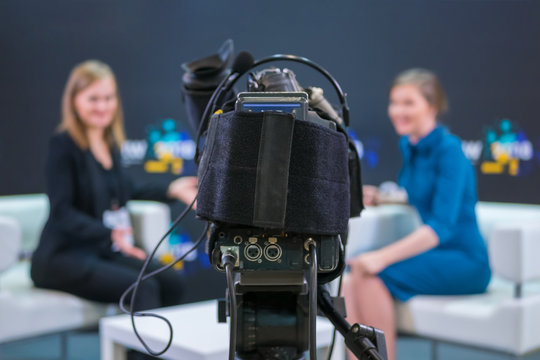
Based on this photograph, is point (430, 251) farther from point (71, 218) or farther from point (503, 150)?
point (71, 218)

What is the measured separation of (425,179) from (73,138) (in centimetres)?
134

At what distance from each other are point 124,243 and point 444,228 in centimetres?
122

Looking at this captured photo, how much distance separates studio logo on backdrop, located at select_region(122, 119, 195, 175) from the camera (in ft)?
10.5

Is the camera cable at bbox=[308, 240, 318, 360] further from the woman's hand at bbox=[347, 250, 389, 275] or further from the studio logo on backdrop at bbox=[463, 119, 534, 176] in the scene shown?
the studio logo on backdrop at bbox=[463, 119, 534, 176]

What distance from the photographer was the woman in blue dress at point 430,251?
225 cm

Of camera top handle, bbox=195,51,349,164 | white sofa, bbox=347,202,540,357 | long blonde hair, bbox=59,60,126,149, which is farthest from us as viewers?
long blonde hair, bbox=59,60,126,149

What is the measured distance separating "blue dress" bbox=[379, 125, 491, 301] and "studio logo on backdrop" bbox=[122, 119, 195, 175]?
4.08ft

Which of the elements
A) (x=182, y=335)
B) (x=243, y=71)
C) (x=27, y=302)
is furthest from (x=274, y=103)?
(x=27, y=302)

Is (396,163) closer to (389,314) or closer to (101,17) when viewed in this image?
(389,314)

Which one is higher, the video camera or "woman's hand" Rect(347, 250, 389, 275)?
the video camera

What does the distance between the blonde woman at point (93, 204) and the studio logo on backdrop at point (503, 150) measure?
1.46 metres

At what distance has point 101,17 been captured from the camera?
10.3ft

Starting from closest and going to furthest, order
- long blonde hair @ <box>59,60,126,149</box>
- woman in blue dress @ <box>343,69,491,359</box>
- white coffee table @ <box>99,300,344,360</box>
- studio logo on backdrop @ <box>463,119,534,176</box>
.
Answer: white coffee table @ <box>99,300,344,360</box>, woman in blue dress @ <box>343,69,491,359</box>, long blonde hair @ <box>59,60,126,149</box>, studio logo on backdrop @ <box>463,119,534,176</box>

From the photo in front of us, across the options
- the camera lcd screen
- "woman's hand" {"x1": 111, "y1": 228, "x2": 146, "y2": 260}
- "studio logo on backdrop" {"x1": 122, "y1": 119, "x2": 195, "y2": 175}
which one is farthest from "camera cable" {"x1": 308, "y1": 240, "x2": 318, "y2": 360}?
"studio logo on backdrop" {"x1": 122, "y1": 119, "x2": 195, "y2": 175}
